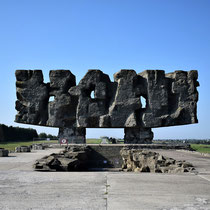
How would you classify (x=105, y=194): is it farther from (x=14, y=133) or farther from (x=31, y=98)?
(x=14, y=133)

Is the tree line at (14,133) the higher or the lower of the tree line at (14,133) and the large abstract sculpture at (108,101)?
the lower

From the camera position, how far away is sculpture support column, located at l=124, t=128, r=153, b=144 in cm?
2169

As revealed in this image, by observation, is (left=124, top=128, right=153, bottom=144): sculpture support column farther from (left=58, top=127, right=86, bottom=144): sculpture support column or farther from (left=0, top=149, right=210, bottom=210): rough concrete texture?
(left=0, top=149, right=210, bottom=210): rough concrete texture

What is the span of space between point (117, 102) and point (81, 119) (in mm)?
3133

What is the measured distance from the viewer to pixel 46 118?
22.7m

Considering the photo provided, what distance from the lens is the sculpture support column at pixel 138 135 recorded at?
21688mm

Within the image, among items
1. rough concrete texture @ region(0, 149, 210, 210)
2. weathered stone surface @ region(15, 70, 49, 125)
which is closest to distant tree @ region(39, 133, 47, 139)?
weathered stone surface @ region(15, 70, 49, 125)

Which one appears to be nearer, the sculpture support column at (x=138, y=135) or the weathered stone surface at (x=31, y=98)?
the sculpture support column at (x=138, y=135)

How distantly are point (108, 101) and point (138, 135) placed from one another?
3622mm

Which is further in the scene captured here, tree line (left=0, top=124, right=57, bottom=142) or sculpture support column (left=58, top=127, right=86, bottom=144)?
tree line (left=0, top=124, right=57, bottom=142)

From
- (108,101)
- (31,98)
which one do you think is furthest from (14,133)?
(108,101)

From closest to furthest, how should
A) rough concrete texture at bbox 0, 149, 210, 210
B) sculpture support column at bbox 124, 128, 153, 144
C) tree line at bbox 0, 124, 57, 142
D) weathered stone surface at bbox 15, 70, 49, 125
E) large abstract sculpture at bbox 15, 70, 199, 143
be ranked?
rough concrete texture at bbox 0, 149, 210, 210
large abstract sculpture at bbox 15, 70, 199, 143
sculpture support column at bbox 124, 128, 153, 144
weathered stone surface at bbox 15, 70, 49, 125
tree line at bbox 0, 124, 57, 142

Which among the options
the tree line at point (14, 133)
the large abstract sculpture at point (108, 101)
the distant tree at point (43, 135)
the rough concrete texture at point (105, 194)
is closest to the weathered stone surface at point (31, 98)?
the large abstract sculpture at point (108, 101)

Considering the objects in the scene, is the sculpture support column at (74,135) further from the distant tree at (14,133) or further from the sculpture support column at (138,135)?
the distant tree at (14,133)
